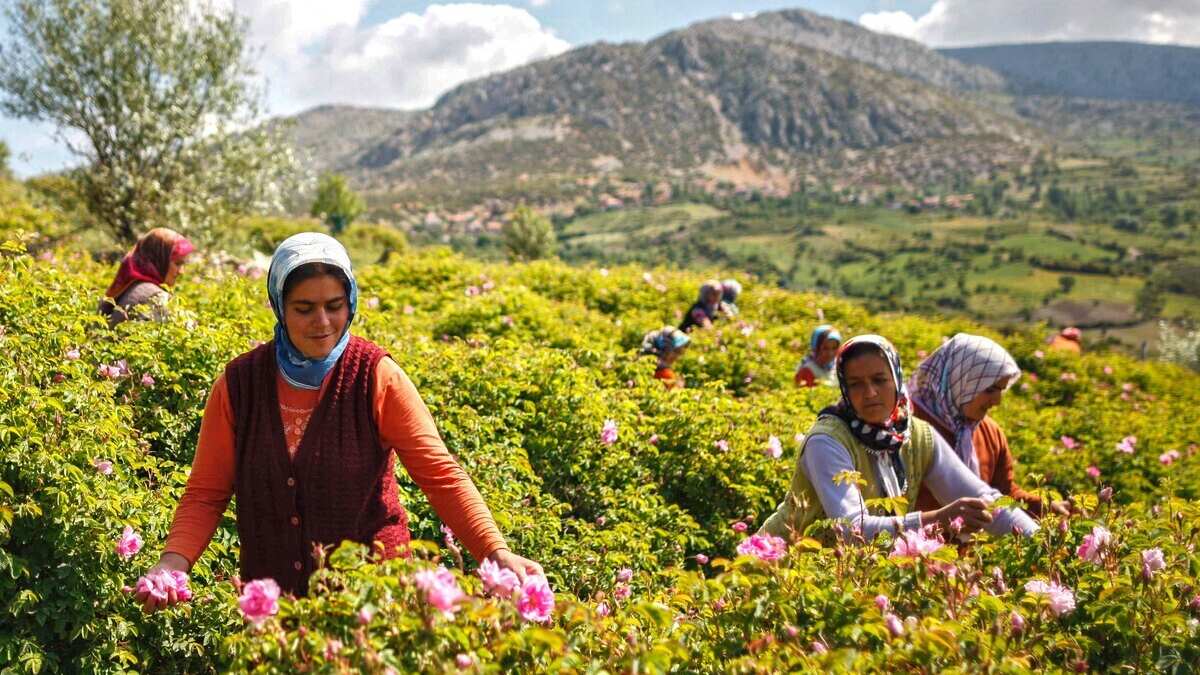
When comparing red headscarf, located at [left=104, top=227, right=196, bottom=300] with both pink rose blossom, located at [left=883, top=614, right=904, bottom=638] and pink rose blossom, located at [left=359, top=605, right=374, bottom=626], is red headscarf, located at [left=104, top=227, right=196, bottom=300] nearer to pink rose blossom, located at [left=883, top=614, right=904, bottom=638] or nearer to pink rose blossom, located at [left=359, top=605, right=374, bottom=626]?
pink rose blossom, located at [left=359, top=605, right=374, bottom=626]

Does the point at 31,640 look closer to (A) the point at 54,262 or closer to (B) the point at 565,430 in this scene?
(B) the point at 565,430

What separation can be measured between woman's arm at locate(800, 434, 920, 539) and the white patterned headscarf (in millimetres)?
1465

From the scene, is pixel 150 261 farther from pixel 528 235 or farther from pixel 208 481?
pixel 528 235

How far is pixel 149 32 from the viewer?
564 inches

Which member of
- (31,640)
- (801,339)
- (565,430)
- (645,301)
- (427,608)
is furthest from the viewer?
(645,301)

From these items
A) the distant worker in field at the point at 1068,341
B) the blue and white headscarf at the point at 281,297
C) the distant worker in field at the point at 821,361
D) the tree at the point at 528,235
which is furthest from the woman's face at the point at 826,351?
the tree at the point at 528,235

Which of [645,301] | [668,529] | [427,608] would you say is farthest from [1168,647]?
[645,301]

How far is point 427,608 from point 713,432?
383 cm

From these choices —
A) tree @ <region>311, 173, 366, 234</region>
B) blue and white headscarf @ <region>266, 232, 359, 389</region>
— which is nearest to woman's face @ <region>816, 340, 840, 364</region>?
blue and white headscarf @ <region>266, 232, 359, 389</region>

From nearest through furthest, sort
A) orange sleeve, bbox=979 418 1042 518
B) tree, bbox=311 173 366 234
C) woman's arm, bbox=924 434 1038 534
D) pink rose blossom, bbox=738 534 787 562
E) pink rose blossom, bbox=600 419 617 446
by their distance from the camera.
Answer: pink rose blossom, bbox=738 534 787 562 < woman's arm, bbox=924 434 1038 534 < orange sleeve, bbox=979 418 1042 518 < pink rose blossom, bbox=600 419 617 446 < tree, bbox=311 173 366 234

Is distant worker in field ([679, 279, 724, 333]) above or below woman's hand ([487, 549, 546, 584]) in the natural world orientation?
above

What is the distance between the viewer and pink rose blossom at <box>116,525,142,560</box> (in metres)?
2.64

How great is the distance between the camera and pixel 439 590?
1586 mm

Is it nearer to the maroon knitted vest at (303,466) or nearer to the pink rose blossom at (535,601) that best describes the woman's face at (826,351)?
the maroon knitted vest at (303,466)
